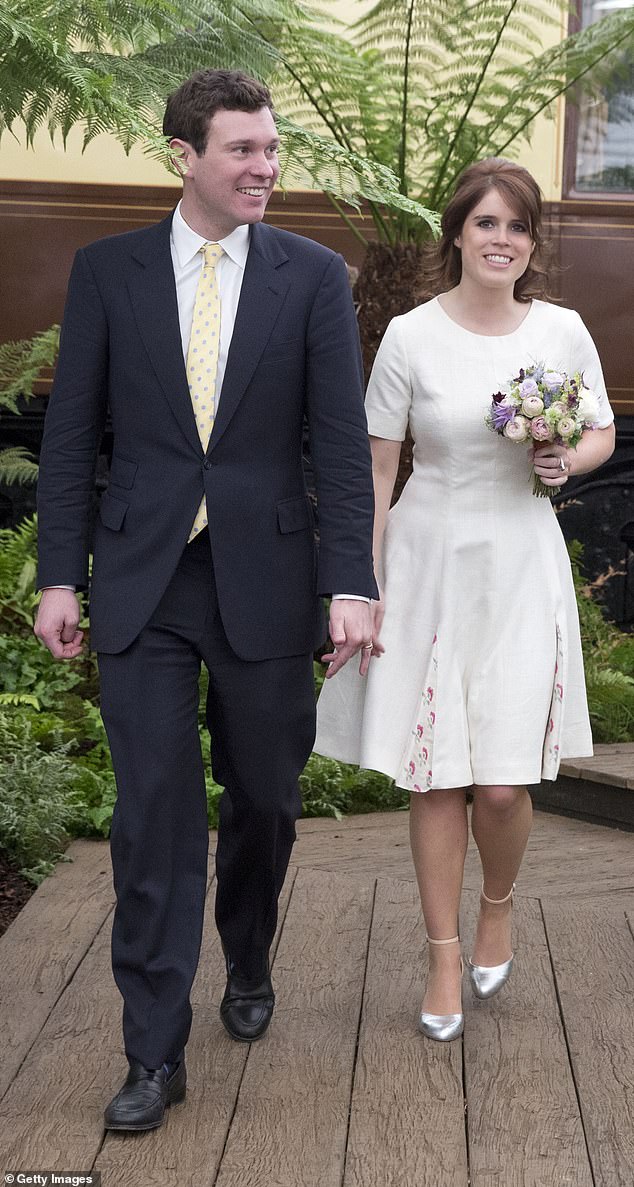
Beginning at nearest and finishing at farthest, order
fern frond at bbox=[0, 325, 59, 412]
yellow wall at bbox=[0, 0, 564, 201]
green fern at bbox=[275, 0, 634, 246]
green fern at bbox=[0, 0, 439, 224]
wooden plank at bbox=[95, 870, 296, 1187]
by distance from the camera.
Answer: wooden plank at bbox=[95, 870, 296, 1187] → green fern at bbox=[0, 0, 439, 224] → green fern at bbox=[275, 0, 634, 246] → fern frond at bbox=[0, 325, 59, 412] → yellow wall at bbox=[0, 0, 564, 201]

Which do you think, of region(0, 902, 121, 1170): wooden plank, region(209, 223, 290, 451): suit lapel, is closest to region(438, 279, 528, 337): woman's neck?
region(209, 223, 290, 451): suit lapel

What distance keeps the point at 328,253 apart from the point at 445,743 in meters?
1.10

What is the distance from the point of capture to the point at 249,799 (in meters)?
2.96

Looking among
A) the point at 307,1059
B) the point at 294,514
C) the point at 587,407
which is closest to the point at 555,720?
the point at 587,407

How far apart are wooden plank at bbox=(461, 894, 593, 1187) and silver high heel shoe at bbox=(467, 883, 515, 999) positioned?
0.13ft

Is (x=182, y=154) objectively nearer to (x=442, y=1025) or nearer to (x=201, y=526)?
(x=201, y=526)

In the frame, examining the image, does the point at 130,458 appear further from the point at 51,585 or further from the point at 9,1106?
the point at 9,1106

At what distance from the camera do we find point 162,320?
2.78 metres

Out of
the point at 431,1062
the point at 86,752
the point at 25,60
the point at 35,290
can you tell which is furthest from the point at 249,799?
the point at 35,290

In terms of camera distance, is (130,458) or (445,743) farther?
(445,743)

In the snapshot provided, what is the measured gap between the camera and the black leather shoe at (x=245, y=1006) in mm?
3166

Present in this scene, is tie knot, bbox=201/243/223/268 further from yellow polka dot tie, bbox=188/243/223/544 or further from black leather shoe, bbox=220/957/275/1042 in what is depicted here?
black leather shoe, bbox=220/957/275/1042

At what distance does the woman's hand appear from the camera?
3.09 metres

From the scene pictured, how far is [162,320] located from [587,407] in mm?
966
